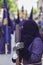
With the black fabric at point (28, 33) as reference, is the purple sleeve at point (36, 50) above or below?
below

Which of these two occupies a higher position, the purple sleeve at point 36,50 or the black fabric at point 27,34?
the black fabric at point 27,34

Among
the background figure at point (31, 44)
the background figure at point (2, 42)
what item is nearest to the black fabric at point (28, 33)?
the background figure at point (31, 44)

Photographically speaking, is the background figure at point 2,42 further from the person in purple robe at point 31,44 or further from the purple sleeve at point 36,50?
the purple sleeve at point 36,50

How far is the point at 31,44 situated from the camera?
218cm

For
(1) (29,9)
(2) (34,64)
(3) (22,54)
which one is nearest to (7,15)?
(1) (29,9)

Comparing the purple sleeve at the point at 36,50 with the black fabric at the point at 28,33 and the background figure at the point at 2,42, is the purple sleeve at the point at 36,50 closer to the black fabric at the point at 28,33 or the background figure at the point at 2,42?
the black fabric at the point at 28,33

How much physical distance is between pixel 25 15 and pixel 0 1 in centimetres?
31

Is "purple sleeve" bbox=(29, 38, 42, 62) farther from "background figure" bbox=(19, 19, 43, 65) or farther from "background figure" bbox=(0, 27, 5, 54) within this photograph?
"background figure" bbox=(0, 27, 5, 54)

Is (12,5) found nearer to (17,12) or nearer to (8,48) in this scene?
(17,12)

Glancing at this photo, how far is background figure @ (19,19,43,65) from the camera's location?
2.16 metres

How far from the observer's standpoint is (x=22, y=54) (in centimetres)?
218

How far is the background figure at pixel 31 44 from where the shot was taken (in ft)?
7.09

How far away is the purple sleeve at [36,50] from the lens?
7.12 ft

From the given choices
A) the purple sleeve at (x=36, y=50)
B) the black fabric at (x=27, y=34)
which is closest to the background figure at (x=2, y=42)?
the black fabric at (x=27, y=34)
